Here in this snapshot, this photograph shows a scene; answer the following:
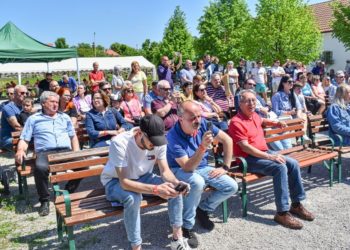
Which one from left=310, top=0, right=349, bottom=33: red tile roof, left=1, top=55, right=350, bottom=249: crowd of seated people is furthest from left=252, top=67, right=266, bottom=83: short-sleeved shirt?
left=310, top=0, right=349, bottom=33: red tile roof

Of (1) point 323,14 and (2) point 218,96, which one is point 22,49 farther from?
(1) point 323,14

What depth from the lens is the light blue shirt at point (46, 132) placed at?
5.22 m

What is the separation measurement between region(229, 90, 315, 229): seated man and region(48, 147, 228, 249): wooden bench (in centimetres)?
65

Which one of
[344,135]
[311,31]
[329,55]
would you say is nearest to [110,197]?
[344,135]

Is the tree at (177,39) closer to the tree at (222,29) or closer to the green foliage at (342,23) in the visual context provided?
the tree at (222,29)

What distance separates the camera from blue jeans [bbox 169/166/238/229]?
392cm

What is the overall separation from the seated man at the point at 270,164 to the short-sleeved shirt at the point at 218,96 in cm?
317

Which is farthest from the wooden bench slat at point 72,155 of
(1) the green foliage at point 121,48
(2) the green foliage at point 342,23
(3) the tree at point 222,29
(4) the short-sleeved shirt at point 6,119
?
(1) the green foliage at point 121,48

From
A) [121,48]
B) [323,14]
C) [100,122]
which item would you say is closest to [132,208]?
[100,122]

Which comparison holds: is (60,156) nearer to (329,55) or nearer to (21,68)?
(21,68)

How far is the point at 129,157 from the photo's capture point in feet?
11.9

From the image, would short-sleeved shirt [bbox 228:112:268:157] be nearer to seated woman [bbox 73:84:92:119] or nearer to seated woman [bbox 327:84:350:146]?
seated woman [bbox 327:84:350:146]

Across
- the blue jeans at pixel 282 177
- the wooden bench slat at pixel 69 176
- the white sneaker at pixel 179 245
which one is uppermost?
the wooden bench slat at pixel 69 176

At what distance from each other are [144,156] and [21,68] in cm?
3129
